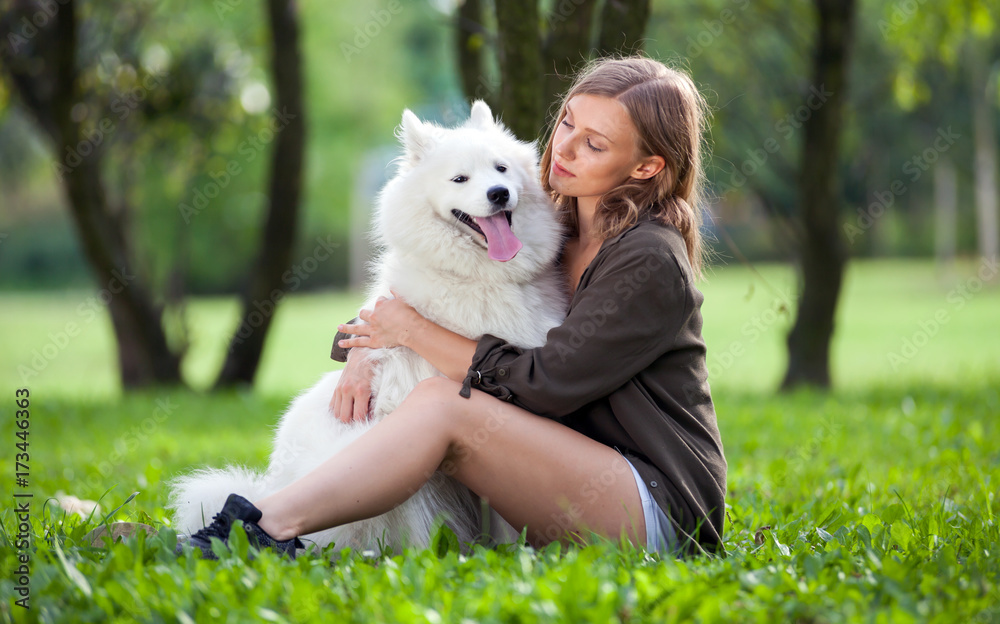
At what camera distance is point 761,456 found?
4.71 m

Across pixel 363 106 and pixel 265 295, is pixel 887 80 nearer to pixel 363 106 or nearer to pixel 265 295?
pixel 265 295

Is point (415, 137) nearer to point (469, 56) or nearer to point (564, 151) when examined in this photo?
point (564, 151)

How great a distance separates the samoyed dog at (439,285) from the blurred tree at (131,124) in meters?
5.43

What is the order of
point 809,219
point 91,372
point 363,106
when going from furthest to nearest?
point 363,106, point 91,372, point 809,219

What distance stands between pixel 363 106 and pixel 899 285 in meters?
18.1

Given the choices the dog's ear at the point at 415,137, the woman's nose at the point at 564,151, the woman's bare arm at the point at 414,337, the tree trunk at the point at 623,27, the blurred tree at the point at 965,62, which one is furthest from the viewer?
the blurred tree at the point at 965,62

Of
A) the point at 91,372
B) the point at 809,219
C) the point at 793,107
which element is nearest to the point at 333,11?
the point at 91,372

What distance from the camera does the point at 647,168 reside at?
280 centimetres

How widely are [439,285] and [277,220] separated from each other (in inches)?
235

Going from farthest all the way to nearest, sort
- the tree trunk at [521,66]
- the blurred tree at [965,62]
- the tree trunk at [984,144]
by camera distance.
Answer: the tree trunk at [984,144], the blurred tree at [965,62], the tree trunk at [521,66]

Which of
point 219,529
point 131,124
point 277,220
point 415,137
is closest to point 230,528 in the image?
point 219,529

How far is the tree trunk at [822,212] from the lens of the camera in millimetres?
7473

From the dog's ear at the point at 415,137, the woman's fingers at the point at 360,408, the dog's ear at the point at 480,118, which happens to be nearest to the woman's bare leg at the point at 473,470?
the woman's fingers at the point at 360,408

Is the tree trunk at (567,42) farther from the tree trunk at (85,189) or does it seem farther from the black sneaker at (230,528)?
the tree trunk at (85,189)
